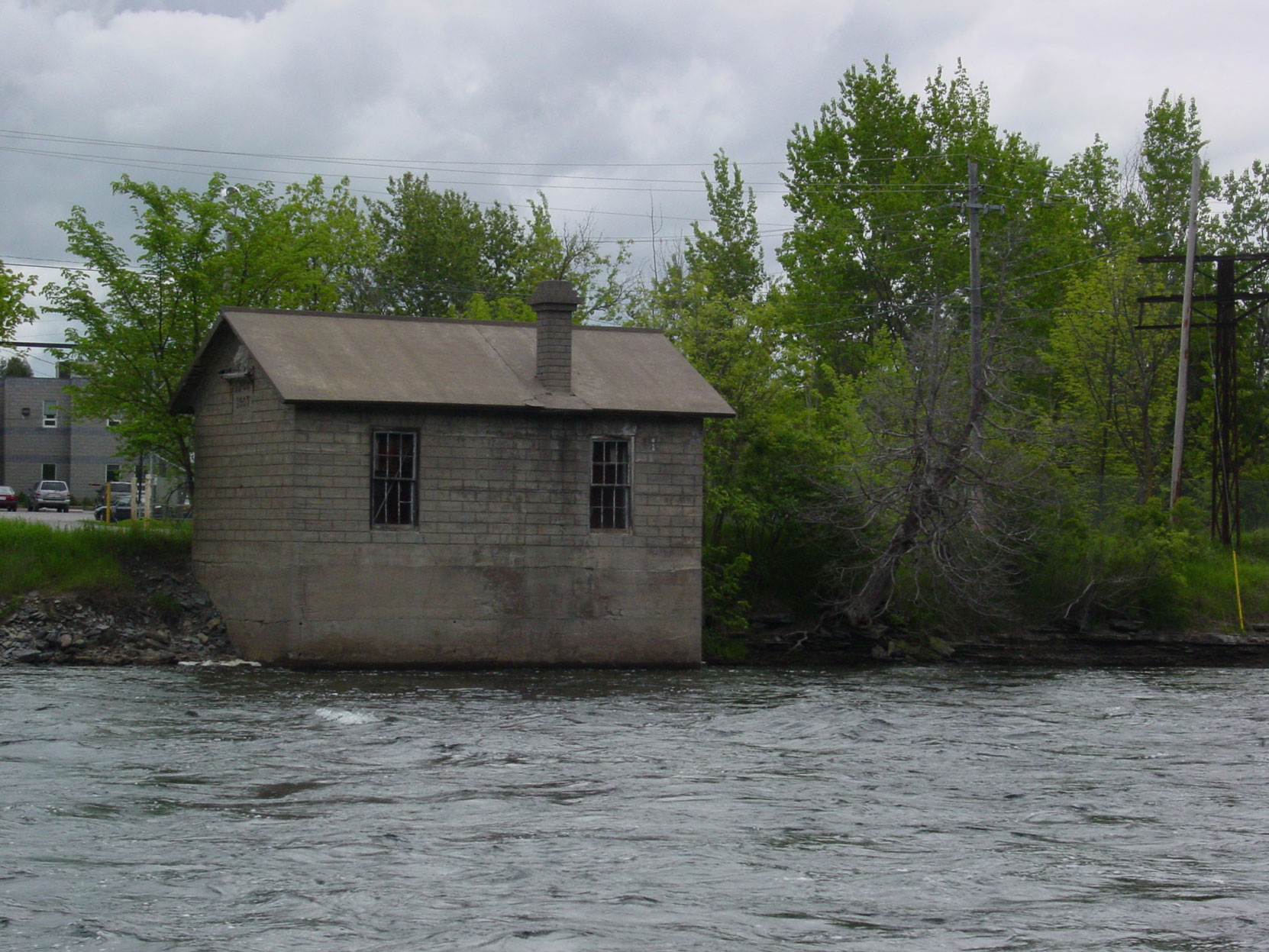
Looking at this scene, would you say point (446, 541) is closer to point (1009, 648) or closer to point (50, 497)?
point (1009, 648)

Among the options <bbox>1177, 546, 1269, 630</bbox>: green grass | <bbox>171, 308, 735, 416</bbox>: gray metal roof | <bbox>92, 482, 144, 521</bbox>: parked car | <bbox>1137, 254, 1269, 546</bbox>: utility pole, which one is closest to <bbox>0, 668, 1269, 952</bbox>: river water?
<bbox>171, 308, 735, 416</bbox>: gray metal roof

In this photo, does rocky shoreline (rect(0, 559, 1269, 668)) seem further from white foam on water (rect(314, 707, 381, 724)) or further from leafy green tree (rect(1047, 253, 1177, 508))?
leafy green tree (rect(1047, 253, 1177, 508))

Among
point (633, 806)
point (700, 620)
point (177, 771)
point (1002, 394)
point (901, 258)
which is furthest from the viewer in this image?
point (901, 258)

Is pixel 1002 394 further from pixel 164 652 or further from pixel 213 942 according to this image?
pixel 213 942

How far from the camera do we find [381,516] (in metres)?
25.0

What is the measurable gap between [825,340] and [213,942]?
154 feet

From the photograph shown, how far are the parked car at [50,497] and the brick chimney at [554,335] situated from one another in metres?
45.4

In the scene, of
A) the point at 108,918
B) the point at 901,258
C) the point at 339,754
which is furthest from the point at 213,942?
the point at 901,258

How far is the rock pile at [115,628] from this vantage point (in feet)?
81.1

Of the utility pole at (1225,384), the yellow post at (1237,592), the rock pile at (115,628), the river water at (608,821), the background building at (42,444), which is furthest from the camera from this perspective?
the background building at (42,444)

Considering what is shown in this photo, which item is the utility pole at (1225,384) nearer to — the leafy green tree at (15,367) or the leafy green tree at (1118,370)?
the leafy green tree at (1118,370)

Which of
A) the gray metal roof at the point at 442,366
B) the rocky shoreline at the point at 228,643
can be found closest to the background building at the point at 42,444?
the gray metal roof at the point at 442,366

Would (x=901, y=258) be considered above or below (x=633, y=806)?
above

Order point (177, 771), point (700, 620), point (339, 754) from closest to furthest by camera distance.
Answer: point (177, 771) → point (339, 754) → point (700, 620)
